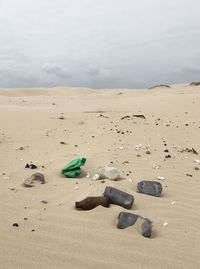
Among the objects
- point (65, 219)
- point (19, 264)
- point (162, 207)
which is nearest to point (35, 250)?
point (19, 264)

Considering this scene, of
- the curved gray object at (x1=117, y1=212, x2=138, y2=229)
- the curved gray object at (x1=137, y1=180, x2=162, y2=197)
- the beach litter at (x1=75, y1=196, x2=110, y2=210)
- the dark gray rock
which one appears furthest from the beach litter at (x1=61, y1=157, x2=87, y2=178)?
the dark gray rock

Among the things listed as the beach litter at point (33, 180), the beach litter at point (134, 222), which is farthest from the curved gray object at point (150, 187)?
the beach litter at point (33, 180)

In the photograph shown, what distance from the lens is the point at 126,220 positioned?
11.4 feet

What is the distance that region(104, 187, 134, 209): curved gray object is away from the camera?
3.83 m

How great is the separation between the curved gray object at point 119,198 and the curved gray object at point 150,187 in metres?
0.38

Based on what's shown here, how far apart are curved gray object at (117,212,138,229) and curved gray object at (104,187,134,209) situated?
0.28 meters

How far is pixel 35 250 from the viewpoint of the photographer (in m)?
3.03

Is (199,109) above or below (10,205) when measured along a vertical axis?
above

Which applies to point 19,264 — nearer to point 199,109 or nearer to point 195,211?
point 195,211

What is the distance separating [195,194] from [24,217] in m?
1.73

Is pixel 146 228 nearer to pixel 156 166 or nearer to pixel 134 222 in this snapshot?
pixel 134 222

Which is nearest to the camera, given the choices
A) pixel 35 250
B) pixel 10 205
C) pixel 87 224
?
pixel 35 250

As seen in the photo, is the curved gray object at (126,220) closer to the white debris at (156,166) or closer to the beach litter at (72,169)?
the beach litter at (72,169)

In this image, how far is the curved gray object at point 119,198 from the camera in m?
3.83
